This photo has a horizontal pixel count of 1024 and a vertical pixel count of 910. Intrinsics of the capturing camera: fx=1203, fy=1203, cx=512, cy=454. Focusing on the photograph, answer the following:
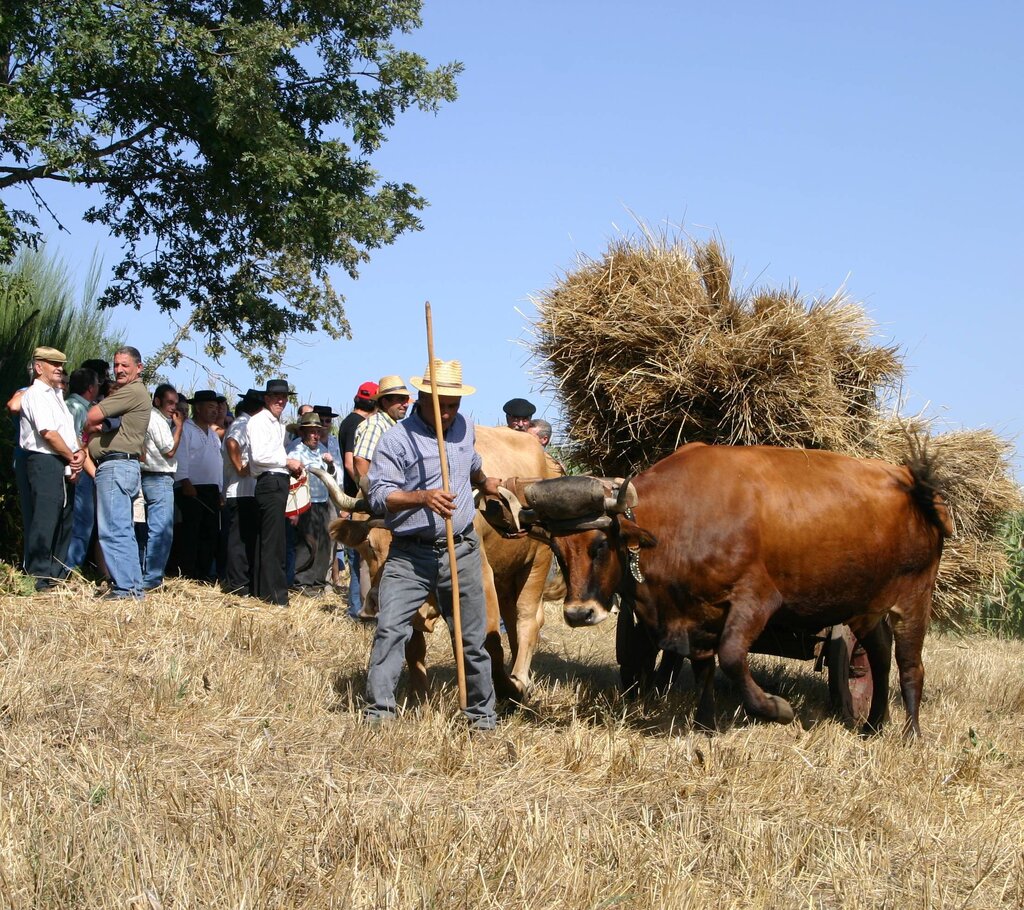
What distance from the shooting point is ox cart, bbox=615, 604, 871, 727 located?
7535 mm

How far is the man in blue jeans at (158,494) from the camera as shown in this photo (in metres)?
9.72

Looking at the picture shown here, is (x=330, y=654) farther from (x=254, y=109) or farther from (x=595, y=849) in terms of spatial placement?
(x=254, y=109)

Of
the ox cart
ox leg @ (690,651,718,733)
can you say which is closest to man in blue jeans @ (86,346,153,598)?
the ox cart

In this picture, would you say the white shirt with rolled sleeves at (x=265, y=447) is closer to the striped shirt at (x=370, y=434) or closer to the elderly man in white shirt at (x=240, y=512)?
the elderly man in white shirt at (x=240, y=512)

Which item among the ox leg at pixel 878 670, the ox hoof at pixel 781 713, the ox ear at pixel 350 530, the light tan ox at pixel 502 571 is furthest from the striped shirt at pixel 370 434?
the ox leg at pixel 878 670

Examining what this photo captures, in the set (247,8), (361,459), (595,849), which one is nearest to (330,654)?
(361,459)

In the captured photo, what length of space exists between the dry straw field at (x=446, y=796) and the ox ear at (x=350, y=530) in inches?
36.9

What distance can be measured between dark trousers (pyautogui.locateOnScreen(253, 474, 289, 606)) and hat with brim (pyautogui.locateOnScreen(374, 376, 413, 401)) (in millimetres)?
2724

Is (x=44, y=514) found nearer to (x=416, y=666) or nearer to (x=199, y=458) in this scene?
(x=199, y=458)

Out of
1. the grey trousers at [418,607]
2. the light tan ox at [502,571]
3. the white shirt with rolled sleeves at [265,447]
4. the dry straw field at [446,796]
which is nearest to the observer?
the dry straw field at [446,796]

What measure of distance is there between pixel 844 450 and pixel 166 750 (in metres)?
4.57

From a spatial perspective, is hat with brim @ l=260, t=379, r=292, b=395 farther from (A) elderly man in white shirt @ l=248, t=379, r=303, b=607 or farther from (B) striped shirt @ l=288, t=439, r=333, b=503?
(B) striped shirt @ l=288, t=439, r=333, b=503

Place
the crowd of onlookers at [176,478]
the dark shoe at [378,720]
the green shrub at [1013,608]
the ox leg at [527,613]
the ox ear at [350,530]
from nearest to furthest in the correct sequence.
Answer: the dark shoe at [378,720] < the ox ear at [350,530] < the ox leg at [527,613] < the crowd of onlookers at [176,478] < the green shrub at [1013,608]

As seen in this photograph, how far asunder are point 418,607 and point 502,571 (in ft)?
4.69
